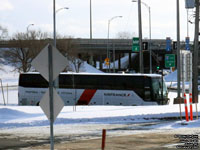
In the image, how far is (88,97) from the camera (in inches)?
1638

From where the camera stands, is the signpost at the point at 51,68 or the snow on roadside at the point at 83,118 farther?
the snow on roadside at the point at 83,118

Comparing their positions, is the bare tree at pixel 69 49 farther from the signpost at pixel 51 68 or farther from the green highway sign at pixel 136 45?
the signpost at pixel 51 68

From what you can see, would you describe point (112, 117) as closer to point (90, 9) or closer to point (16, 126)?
point (16, 126)

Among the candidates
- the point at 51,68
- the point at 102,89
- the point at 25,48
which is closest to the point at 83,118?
the point at 51,68

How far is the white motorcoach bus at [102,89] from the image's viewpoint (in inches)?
1590

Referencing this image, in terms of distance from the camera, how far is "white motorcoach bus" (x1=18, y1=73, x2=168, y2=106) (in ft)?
132

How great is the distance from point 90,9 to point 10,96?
107ft

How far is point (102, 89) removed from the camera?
41.5m

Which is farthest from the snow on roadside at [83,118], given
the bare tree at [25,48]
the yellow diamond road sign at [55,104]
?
the bare tree at [25,48]

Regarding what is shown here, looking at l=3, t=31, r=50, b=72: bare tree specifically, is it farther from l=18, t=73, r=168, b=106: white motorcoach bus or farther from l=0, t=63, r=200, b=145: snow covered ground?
l=0, t=63, r=200, b=145: snow covered ground

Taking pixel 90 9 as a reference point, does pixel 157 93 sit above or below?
below

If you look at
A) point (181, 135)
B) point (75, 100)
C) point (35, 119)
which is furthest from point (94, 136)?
point (75, 100)

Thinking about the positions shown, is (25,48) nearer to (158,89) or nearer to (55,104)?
(158,89)

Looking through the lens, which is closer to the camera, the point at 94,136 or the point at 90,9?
the point at 94,136
